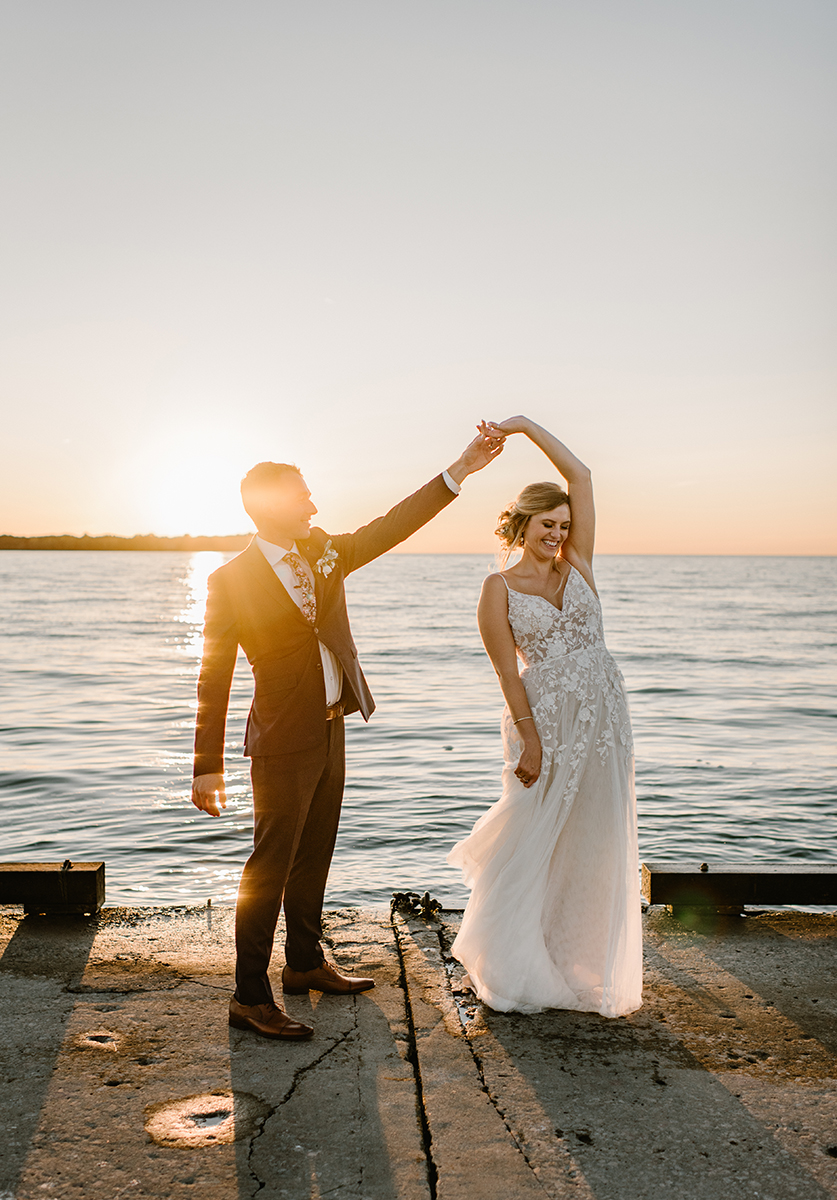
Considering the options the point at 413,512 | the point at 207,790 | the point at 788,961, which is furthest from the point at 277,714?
the point at 788,961

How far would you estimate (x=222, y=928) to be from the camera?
454 centimetres

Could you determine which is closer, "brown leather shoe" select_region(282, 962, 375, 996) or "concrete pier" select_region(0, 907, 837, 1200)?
"concrete pier" select_region(0, 907, 837, 1200)

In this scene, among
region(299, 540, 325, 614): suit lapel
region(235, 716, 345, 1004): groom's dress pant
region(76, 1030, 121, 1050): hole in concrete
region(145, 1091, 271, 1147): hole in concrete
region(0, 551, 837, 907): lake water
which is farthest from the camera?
region(0, 551, 837, 907): lake water

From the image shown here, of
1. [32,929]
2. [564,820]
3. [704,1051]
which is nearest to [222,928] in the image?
[32,929]

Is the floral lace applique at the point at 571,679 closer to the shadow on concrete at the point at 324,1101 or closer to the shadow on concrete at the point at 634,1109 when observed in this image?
the shadow on concrete at the point at 634,1109

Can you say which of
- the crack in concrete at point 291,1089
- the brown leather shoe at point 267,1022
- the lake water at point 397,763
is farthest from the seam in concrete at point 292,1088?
the lake water at point 397,763

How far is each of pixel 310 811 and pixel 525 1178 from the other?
1.64 meters

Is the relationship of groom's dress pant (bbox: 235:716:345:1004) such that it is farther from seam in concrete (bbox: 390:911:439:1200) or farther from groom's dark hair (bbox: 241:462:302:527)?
groom's dark hair (bbox: 241:462:302:527)

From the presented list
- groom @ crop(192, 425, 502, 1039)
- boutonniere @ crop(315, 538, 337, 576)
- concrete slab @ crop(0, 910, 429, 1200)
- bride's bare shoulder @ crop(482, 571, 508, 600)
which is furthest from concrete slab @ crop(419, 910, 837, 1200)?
boutonniere @ crop(315, 538, 337, 576)

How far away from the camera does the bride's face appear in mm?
3941

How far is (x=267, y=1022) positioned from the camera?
11.2ft

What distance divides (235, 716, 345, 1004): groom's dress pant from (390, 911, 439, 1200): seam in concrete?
392 millimetres

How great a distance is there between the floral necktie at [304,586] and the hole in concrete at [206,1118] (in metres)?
1.67

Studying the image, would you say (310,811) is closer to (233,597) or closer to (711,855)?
(233,597)
